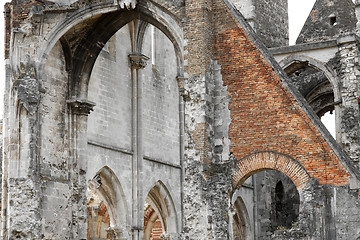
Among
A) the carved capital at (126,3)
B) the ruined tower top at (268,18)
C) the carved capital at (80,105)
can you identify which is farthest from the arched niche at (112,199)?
the ruined tower top at (268,18)

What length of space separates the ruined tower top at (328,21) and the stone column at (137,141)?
513cm

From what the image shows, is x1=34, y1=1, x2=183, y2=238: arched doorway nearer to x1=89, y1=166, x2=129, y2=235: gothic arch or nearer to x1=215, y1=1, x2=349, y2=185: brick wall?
x1=89, y1=166, x2=129, y2=235: gothic arch

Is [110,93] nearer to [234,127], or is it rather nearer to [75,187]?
[75,187]

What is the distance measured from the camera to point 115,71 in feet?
61.8

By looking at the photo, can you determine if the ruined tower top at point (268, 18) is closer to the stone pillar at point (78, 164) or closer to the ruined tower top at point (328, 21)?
the ruined tower top at point (328, 21)

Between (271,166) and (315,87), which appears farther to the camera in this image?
(315,87)

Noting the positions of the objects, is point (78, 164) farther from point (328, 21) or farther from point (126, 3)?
point (328, 21)

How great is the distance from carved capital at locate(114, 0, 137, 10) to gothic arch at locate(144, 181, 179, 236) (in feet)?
21.4

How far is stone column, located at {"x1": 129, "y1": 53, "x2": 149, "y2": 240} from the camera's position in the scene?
18.5 meters

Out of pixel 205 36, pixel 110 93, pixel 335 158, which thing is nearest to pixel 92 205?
pixel 110 93

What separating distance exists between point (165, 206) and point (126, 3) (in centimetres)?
721

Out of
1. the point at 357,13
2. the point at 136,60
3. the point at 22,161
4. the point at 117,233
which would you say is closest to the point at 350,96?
the point at 357,13

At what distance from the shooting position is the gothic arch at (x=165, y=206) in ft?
66.1

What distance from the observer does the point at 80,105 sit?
16281 millimetres
